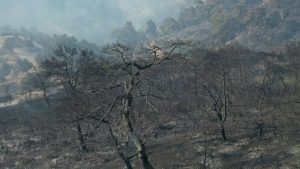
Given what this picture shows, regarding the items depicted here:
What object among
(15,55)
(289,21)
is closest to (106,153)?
(289,21)

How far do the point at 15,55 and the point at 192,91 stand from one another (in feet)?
496

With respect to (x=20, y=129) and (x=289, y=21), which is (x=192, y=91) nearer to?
(x=20, y=129)

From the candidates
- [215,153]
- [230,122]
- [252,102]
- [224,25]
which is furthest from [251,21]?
[215,153]

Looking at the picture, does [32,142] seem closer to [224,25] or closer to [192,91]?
[192,91]

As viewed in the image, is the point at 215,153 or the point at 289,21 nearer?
the point at 215,153

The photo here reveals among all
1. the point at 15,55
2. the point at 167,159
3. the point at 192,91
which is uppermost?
the point at 15,55

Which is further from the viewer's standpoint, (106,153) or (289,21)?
(289,21)

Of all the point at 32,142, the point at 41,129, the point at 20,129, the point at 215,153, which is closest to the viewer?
the point at 215,153

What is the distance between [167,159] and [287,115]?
1526 cm

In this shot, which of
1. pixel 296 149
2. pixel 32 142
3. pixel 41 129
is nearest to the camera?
pixel 296 149

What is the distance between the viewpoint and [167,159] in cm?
3128

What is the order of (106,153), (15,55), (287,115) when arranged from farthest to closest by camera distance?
1. (15,55)
2. (287,115)
3. (106,153)

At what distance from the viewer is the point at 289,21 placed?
16825 centimetres

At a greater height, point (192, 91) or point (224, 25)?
point (224, 25)
